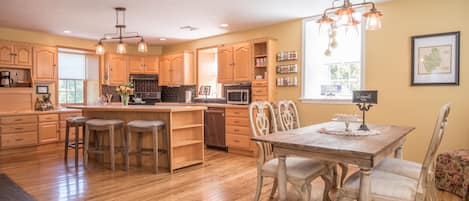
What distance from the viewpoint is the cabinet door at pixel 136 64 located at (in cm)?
719

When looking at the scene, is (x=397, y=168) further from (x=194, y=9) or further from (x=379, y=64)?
(x=194, y=9)

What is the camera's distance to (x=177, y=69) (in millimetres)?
6961

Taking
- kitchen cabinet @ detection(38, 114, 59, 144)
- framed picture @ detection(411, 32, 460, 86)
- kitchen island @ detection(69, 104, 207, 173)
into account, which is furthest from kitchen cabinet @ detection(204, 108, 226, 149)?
framed picture @ detection(411, 32, 460, 86)

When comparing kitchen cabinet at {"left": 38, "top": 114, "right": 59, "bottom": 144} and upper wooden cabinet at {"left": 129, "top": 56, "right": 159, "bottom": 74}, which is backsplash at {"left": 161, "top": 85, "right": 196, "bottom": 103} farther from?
kitchen cabinet at {"left": 38, "top": 114, "right": 59, "bottom": 144}

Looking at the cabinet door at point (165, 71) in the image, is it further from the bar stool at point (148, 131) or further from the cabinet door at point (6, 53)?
the bar stool at point (148, 131)

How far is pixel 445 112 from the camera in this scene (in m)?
1.86

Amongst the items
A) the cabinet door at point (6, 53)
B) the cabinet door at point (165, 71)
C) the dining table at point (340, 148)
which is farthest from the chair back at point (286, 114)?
the cabinet door at point (6, 53)

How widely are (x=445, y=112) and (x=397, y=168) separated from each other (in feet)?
2.24

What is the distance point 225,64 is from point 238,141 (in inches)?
62.4

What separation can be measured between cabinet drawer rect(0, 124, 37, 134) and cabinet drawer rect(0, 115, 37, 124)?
2.8 inches

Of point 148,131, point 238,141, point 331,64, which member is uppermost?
point 331,64

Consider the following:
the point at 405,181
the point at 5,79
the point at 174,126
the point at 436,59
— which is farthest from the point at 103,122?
the point at 436,59

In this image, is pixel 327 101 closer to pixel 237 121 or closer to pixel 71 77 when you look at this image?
pixel 237 121

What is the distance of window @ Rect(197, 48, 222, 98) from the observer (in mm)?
6590
